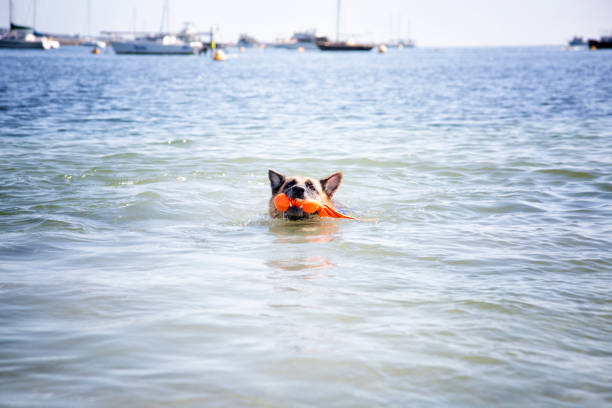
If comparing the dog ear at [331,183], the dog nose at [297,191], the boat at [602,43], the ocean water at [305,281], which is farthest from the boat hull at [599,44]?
the dog nose at [297,191]

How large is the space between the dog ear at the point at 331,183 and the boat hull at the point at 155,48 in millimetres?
119208

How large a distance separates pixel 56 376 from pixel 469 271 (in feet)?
13.4

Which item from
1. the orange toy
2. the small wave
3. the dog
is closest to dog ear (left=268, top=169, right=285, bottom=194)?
the dog

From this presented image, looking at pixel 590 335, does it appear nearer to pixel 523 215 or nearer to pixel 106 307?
pixel 106 307

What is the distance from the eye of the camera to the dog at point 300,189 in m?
8.05

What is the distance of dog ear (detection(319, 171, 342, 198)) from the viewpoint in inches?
334

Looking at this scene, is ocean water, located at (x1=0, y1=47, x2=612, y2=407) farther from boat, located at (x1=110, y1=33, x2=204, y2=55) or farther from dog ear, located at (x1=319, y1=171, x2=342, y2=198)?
boat, located at (x1=110, y1=33, x2=204, y2=55)

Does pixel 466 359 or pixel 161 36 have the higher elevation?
pixel 161 36

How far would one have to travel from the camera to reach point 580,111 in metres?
22.9

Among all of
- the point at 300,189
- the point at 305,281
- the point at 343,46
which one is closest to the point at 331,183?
the point at 300,189

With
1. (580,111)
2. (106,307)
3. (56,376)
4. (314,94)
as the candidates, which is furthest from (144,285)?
(314,94)

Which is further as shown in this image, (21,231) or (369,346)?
(21,231)

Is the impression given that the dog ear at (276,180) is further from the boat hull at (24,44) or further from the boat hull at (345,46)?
the boat hull at (345,46)

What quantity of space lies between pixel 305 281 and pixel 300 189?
9.09 feet
